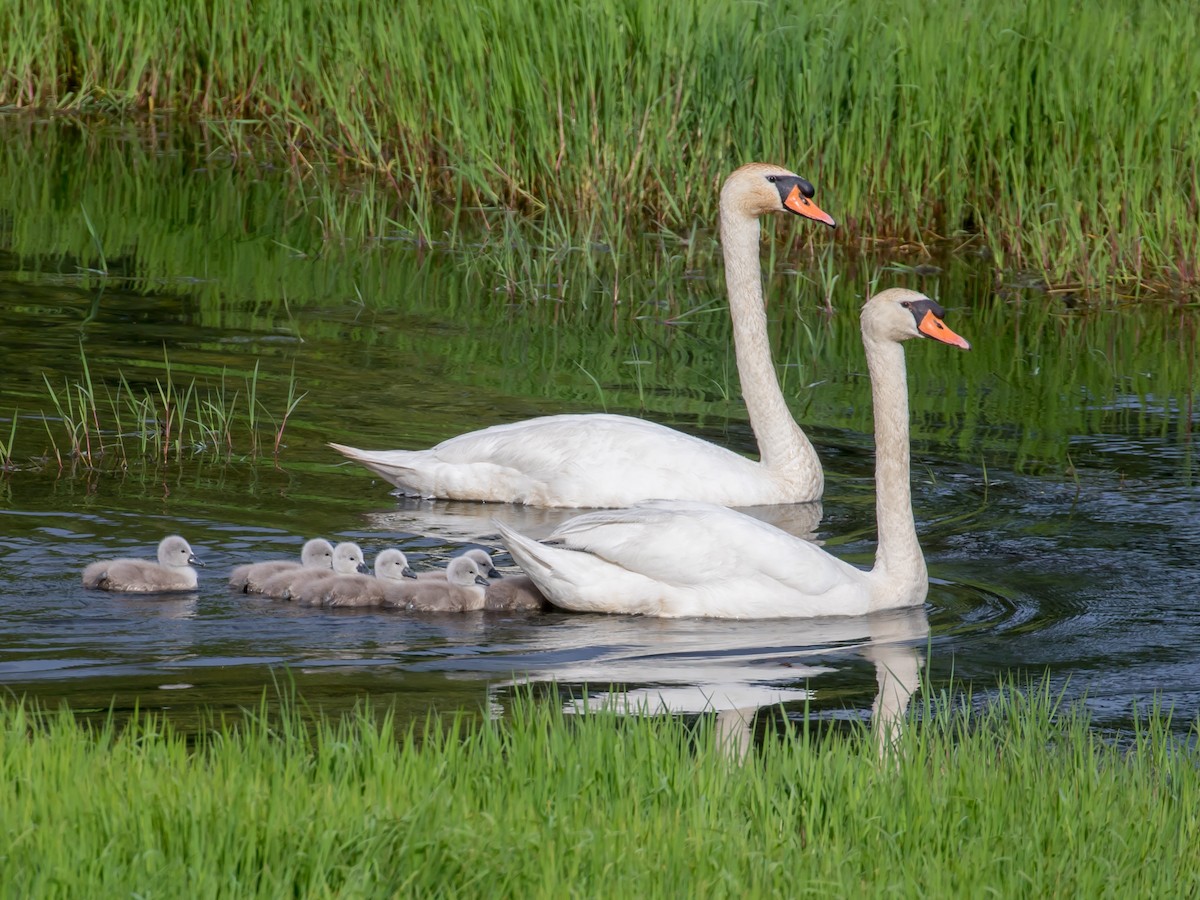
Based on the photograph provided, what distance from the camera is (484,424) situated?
10.2 meters

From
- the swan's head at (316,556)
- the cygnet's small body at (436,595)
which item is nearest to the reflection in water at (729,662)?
the cygnet's small body at (436,595)

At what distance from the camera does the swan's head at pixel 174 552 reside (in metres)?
7.18

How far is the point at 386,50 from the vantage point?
49.2ft

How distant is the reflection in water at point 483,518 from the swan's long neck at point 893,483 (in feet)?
3.89

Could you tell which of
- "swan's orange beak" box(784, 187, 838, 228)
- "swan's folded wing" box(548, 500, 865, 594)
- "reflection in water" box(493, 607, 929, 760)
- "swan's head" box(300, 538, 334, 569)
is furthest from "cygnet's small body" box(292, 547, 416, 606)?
"swan's orange beak" box(784, 187, 838, 228)

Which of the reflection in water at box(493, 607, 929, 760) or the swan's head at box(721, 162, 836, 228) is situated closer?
the reflection in water at box(493, 607, 929, 760)

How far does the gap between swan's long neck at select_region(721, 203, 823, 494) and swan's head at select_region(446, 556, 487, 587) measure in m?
2.36

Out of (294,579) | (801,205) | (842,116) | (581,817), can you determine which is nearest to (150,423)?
(294,579)

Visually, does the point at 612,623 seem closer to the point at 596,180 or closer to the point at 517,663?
the point at 517,663

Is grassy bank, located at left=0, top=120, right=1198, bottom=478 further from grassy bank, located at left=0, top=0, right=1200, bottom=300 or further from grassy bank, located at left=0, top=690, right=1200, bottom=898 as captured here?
grassy bank, located at left=0, top=690, right=1200, bottom=898

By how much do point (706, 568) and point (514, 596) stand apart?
0.76 meters

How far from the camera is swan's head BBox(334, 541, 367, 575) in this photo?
288 inches

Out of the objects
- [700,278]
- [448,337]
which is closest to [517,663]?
[448,337]

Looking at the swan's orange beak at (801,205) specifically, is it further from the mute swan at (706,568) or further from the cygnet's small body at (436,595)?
the cygnet's small body at (436,595)
